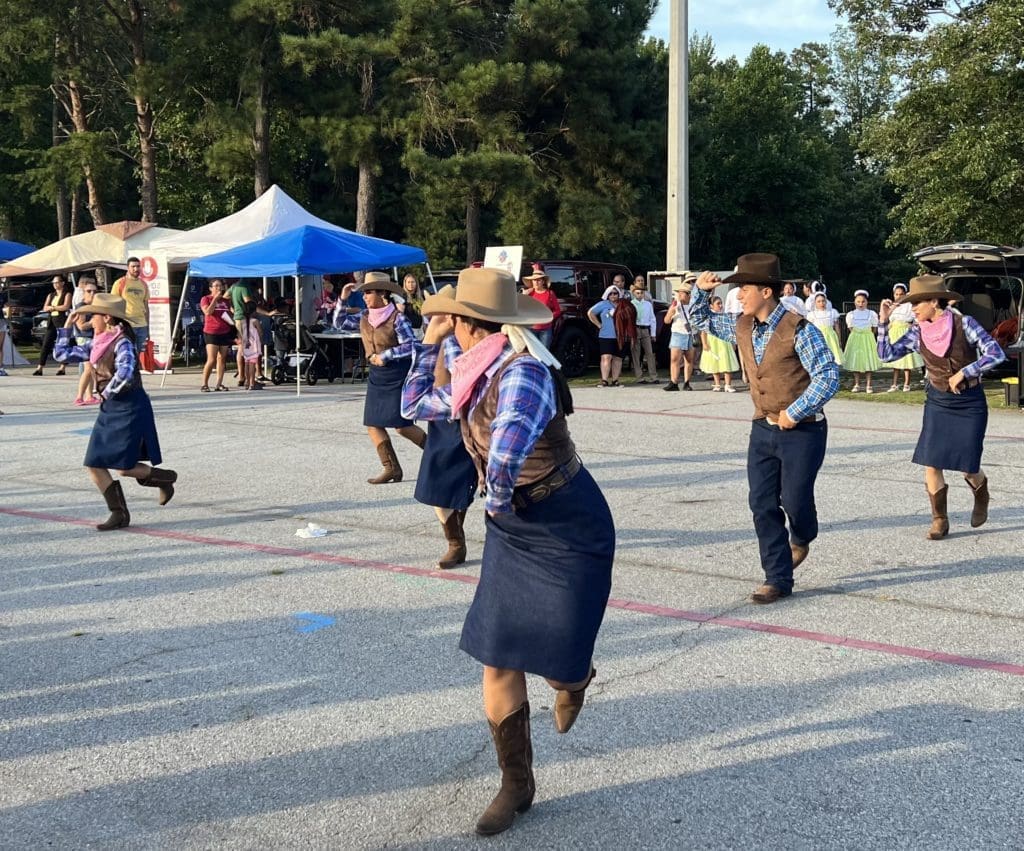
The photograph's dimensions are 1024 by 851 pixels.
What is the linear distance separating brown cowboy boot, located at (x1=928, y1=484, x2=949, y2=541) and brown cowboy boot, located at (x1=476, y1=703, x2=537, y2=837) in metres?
4.79

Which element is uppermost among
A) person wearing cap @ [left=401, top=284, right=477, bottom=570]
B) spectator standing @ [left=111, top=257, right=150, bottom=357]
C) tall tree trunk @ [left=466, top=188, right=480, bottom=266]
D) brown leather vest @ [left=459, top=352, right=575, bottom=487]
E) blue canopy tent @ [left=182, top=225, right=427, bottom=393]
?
tall tree trunk @ [left=466, top=188, right=480, bottom=266]

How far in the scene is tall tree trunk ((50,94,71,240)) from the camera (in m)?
36.6

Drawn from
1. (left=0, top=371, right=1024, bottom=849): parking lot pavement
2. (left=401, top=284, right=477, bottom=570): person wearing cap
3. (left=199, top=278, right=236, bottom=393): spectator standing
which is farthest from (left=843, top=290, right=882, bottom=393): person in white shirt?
(left=401, top=284, right=477, bottom=570): person wearing cap

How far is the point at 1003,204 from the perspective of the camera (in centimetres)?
2120

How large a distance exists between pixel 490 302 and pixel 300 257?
46.7ft

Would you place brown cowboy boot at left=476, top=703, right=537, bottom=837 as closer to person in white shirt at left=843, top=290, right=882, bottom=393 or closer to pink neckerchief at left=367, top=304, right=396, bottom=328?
pink neckerchief at left=367, top=304, right=396, bottom=328

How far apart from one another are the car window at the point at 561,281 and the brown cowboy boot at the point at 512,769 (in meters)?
16.4

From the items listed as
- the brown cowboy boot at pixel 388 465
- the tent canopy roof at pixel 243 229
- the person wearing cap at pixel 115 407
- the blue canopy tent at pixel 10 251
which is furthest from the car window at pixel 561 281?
the blue canopy tent at pixel 10 251

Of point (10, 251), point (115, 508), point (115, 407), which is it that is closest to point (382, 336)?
point (115, 407)

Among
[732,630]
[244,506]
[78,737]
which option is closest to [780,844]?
[732,630]

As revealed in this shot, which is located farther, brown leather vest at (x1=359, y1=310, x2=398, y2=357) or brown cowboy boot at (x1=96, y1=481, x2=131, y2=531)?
brown leather vest at (x1=359, y1=310, x2=398, y2=357)

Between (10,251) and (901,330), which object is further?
(10,251)

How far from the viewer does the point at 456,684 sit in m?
4.95

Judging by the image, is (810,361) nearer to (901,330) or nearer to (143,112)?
(901,330)
